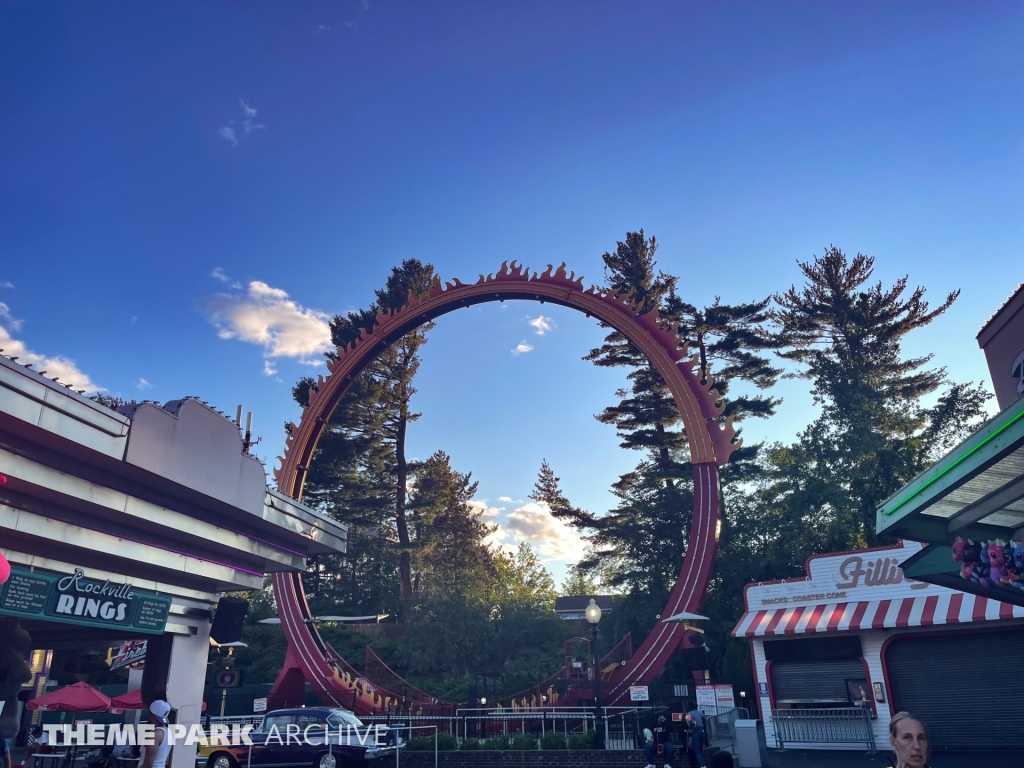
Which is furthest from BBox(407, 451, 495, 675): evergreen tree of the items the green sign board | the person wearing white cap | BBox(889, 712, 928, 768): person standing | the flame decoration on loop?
BBox(889, 712, 928, 768): person standing

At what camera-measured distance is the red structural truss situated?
21234 mm

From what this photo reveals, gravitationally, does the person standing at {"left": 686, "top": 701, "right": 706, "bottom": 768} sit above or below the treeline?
below

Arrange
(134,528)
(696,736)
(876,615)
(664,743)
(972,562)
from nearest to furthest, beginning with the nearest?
(972,562)
(134,528)
(696,736)
(664,743)
(876,615)

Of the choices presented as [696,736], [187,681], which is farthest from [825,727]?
[187,681]

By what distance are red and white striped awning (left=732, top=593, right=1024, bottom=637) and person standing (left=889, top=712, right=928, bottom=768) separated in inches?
569

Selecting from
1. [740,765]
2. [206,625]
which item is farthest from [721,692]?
[206,625]

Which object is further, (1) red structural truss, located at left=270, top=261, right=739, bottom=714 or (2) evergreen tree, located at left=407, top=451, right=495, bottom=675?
(2) evergreen tree, located at left=407, top=451, right=495, bottom=675

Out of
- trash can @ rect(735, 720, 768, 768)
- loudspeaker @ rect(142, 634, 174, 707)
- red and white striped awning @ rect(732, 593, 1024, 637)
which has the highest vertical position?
red and white striped awning @ rect(732, 593, 1024, 637)

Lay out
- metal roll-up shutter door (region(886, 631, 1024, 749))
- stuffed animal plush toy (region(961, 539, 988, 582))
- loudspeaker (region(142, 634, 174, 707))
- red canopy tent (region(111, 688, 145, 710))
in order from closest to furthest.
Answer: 1. stuffed animal plush toy (region(961, 539, 988, 582))
2. loudspeaker (region(142, 634, 174, 707))
3. metal roll-up shutter door (region(886, 631, 1024, 749))
4. red canopy tent (region(111, 688, 145, 710))

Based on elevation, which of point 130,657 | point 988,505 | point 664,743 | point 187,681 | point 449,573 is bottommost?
point 664,743

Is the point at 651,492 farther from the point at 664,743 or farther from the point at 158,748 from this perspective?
the point at 158,748

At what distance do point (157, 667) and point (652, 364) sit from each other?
1700 cm

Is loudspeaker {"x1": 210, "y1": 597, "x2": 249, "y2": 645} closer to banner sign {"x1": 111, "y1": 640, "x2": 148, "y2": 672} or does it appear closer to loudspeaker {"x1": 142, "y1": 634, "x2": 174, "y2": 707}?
loudspeaker {"x1": 142, "y1": 634, "x2": 174, "y2": 707}

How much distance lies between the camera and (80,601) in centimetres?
1133
